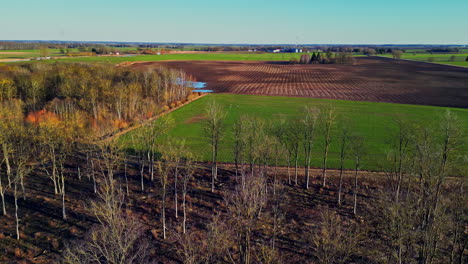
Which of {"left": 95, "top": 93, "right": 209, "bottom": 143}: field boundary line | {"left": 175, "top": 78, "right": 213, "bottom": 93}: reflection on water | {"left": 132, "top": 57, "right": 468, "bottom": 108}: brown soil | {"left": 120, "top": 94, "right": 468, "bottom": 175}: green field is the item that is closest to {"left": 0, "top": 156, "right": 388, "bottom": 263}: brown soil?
{"left": 95, "top": 93, "right": 209, "bottom": 143}: field boundary line

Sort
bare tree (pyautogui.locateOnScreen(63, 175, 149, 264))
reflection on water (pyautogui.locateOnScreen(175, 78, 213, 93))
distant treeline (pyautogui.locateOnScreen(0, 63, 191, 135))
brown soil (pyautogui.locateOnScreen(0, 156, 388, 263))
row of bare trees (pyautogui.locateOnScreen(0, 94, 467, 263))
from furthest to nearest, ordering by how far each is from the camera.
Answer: reflection on water (pyautogui.locateOnScreen(175, 78, 213, 93)), distant treeline (pyautogui.locateOnScreen(0, 63, 191, 135)), brown soil (pyautogui.locateOnScreen(0, 156, 388, 263)), row of bare trees (pyautogui.locateOnScreen(0, 94, 467, 263)), bare tree (pyautogui.locateOnScreen(63, 175, 149, 264))

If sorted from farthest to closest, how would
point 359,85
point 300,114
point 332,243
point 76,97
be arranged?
1. point 359,85
2. point 300,114
3. point 76,97
4. point 332,243

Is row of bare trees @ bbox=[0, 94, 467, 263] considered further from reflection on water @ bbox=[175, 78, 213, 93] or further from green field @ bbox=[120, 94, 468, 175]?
reflection on water @ bbox=[175, 78, 213, 93]

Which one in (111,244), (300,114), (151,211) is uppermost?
(300,114)

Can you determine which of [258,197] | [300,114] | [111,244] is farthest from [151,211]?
[300,114]

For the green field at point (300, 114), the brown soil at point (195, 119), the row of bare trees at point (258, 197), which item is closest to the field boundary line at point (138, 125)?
the green field at point (300, 114)

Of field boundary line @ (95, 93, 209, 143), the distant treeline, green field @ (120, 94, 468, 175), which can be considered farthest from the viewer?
the distant treeline

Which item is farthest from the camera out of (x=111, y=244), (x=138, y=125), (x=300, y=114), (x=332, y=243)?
(x=300, y=114)

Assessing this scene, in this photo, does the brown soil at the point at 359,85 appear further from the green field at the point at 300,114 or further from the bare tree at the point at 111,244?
A: the bare tree at the point at 111,244

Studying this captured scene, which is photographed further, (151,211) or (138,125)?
(138,125)

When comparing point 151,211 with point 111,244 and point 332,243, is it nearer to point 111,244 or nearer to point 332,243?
point 111,244
